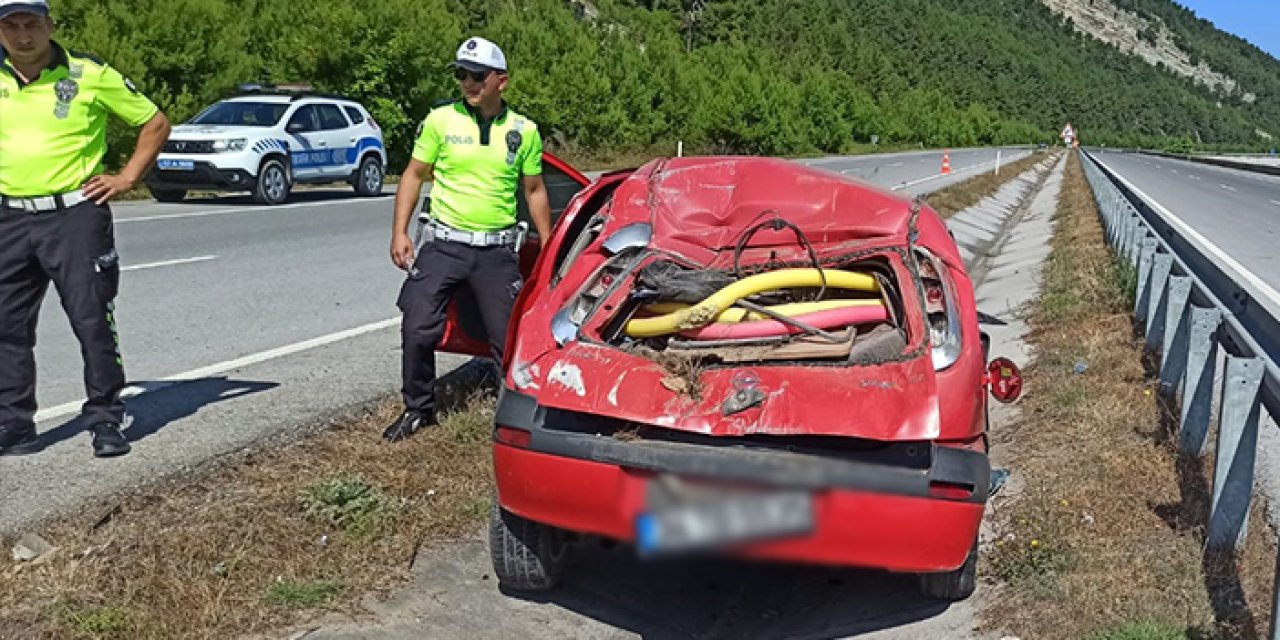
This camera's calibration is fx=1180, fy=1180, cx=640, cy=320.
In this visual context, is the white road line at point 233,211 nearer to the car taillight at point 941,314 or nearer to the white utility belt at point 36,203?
the white utility belt at point 36,203

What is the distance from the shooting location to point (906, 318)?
4180 mm

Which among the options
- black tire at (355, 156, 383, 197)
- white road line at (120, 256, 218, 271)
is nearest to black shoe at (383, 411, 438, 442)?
white road line at (120, 256, 218, 271)

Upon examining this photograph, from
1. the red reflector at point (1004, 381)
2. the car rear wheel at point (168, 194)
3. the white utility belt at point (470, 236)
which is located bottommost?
the car rear wheel at point (168, 194)

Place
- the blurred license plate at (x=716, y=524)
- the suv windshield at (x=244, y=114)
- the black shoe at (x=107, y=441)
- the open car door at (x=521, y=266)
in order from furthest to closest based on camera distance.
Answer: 1. the suv windshield at (x=244, y=114)
2. the open car door at (x=521, y=266)
3. the black shoe at (x=107, y=441)
4. the blurred license plate at (x=716, y=524)

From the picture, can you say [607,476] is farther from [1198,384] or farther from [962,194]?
[962,194]

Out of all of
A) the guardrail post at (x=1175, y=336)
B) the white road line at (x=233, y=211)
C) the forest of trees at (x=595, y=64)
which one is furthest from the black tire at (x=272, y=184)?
the guardrail post at (x=1175, y=336)

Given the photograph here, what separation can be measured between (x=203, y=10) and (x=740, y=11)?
58.0 meters

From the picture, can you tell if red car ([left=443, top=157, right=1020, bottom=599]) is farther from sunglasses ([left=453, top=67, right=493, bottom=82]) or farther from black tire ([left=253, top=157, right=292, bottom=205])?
black tire ([left=253, top=157, right=292, bottom=205])

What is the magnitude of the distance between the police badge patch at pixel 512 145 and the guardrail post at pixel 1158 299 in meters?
4.00

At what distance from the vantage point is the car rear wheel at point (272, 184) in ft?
59.3

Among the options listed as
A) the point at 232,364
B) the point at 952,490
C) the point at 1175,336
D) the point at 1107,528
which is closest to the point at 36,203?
the point at 232,364

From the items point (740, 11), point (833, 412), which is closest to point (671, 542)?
point (833, 412)

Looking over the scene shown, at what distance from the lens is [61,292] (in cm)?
496

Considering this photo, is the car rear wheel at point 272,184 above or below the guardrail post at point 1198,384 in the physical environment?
below
